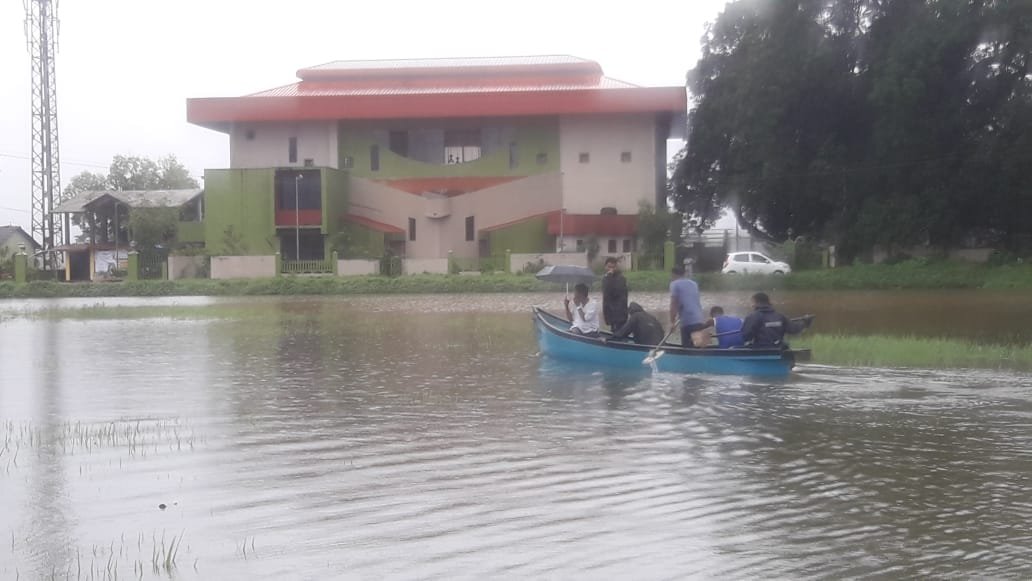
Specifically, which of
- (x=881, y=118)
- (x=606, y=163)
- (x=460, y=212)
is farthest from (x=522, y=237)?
(x=881, y=118)

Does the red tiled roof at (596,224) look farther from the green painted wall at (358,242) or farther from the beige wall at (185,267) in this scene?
the beige wall at (185,267)

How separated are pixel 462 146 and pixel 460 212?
255 inches

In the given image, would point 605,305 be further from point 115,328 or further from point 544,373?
point 115,328

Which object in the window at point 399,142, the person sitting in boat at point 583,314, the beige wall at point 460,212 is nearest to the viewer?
the person sitting in boat at point 583,314

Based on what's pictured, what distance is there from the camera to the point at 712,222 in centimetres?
6094

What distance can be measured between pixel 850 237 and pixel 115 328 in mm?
31601

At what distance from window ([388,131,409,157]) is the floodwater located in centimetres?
4203

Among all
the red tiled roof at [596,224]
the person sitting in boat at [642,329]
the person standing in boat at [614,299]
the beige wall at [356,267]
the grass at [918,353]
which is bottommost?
the grass at [918,353]

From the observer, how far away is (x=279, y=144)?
6019 centimetres

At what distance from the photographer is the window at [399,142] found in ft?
199

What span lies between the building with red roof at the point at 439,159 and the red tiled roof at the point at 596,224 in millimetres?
58

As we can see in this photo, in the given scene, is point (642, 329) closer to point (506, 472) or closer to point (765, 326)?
point (765, 326)

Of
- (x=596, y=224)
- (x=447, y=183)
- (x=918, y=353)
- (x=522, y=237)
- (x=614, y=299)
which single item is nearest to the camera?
(x=918, y=353)

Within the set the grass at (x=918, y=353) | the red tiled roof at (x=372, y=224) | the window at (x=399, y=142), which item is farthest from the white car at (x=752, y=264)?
the grass at (x=918, y=353)
